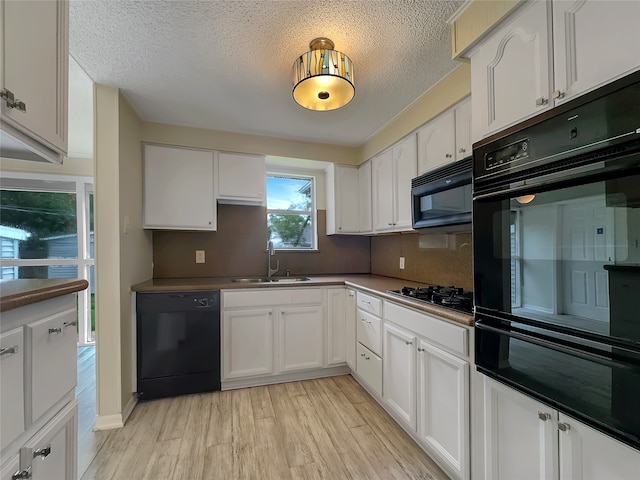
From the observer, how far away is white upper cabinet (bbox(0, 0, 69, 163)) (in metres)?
0.84

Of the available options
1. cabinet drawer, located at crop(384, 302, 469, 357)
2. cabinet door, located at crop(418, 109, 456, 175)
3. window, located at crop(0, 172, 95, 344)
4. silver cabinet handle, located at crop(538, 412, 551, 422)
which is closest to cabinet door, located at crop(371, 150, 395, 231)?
cabinet door, located at crop(418, 109, 456, 175)

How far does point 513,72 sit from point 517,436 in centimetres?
148

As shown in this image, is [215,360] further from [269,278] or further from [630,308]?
[630,308]

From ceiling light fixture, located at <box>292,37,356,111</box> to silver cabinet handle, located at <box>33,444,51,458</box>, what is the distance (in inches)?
70.8

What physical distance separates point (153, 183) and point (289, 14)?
189 cm

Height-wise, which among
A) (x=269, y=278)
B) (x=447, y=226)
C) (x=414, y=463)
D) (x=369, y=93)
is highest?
(x=369, y=93)

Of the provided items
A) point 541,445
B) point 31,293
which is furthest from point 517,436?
point 31,293

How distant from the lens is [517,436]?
1134 millimetres

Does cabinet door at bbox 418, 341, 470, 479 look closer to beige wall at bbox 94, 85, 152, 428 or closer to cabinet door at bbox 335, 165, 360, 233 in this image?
cabinet door at bbox 335, 165, 360, 233

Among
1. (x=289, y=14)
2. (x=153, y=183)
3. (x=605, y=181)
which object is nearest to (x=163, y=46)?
(x=289, y=14)

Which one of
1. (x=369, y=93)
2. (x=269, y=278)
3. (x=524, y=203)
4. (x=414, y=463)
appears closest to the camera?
(x=524, y=203)

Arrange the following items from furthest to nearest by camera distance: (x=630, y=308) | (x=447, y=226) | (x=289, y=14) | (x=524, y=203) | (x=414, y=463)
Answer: (x=447, y=226) → (x=414, y=463) → (x=289, y=14) → (x=524, y=203) → (x=630, y=308)

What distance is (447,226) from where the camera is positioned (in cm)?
182

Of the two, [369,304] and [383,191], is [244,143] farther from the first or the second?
[369,304]
